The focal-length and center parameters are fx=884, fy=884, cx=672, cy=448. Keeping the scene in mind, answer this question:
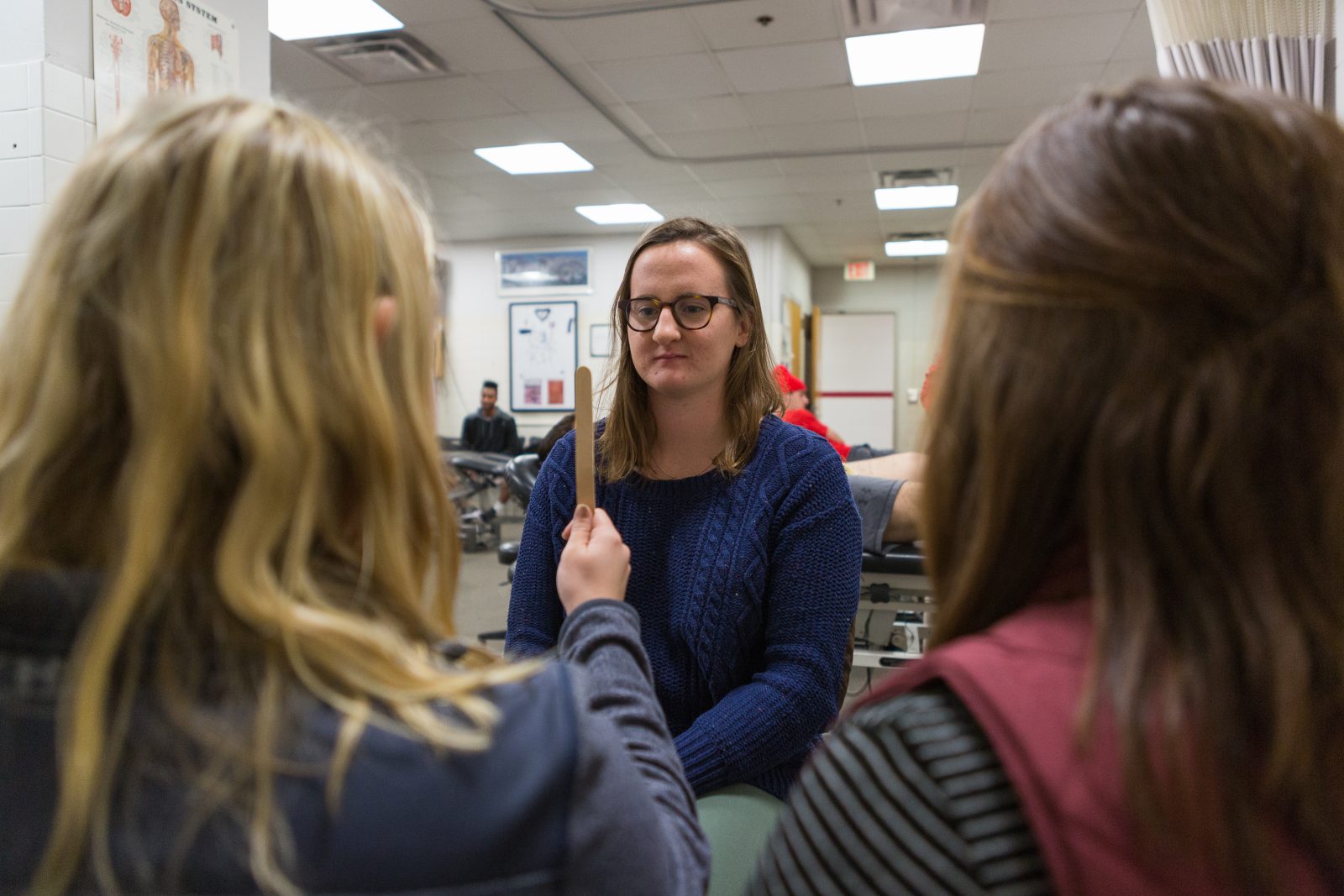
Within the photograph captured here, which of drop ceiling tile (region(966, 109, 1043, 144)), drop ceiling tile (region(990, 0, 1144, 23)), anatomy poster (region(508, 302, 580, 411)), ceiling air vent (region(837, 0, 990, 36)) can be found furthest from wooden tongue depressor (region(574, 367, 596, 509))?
anatomy poster (region(508, 302, 580, 411))

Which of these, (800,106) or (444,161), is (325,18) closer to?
(444,161)

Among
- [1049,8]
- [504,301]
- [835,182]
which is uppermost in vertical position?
[1049,8]

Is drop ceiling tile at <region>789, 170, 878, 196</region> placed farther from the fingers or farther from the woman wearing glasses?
the fingers

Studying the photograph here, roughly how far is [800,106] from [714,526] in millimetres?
4588

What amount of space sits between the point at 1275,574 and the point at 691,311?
1033 millimetres

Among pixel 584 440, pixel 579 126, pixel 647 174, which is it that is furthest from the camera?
pixel 647 174

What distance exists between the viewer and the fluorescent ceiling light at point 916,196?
24.1ft

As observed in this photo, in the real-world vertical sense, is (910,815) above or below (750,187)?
below

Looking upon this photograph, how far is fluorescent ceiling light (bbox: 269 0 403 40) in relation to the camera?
13.1 ft

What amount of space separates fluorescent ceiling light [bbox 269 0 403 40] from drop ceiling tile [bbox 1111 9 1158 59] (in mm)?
3481

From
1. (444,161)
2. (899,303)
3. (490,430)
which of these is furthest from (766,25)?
(899,303)

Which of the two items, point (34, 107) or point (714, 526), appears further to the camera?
point (34, 107)

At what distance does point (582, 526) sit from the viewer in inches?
40.8

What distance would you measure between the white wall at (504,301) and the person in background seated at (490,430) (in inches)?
13.1
